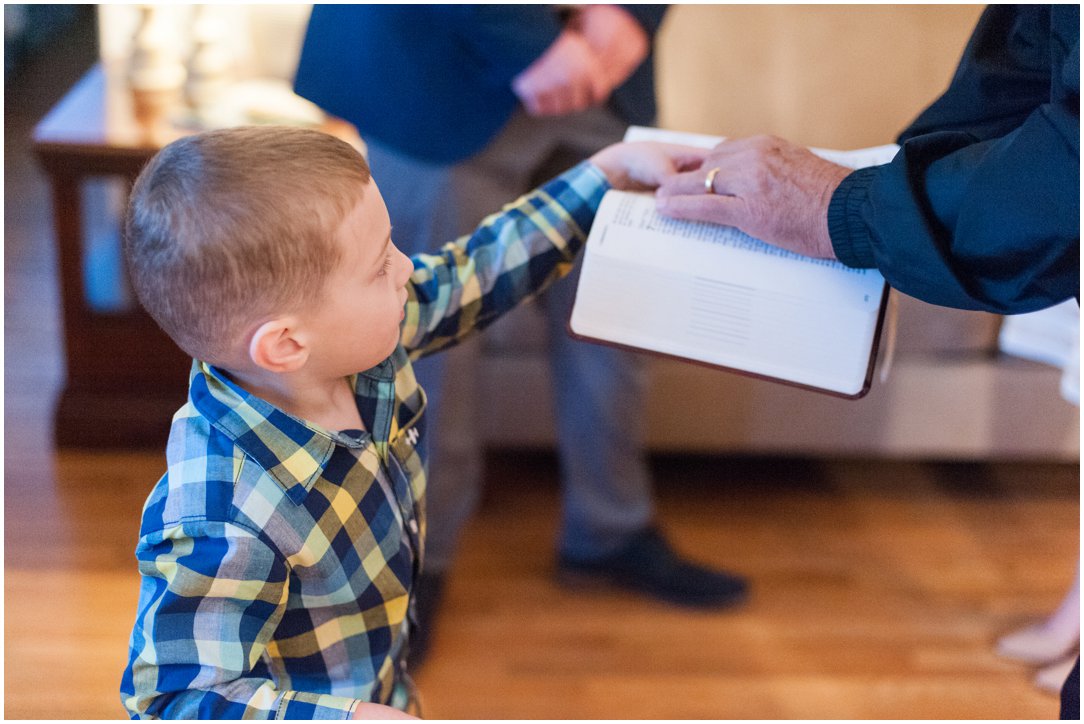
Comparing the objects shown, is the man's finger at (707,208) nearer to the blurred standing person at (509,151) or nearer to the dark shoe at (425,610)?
the blurred standing person at (509,151)

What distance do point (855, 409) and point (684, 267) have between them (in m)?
1.10

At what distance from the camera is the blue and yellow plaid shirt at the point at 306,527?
692 millimetres

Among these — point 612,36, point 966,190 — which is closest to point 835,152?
point 966,190

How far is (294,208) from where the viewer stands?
69cm

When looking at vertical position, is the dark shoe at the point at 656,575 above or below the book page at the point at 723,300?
below

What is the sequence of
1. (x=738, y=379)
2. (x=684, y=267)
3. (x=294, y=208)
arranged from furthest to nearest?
1. (x=738, y=379)
2. (x=684, y=267)
3. (x=294, y=208)

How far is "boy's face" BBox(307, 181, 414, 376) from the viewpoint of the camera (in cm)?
72

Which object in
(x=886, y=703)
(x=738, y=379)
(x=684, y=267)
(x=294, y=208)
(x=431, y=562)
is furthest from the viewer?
(x=738, y=379)

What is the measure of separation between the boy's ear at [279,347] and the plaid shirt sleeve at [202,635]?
106 mm

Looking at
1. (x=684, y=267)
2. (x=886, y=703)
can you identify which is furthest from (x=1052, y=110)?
(x=886, y=703)

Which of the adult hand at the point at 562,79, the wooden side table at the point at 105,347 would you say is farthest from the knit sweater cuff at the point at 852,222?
the wooden side table at the point at 105,347

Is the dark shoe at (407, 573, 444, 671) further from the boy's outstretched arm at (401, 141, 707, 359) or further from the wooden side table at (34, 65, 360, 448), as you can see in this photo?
the boy's outstretched arm at (401, 141, 707, 359)

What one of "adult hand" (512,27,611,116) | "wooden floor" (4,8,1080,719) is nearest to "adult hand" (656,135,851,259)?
"adult hand" (512,27,611,116)

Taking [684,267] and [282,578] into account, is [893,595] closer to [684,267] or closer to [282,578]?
[684,267]
